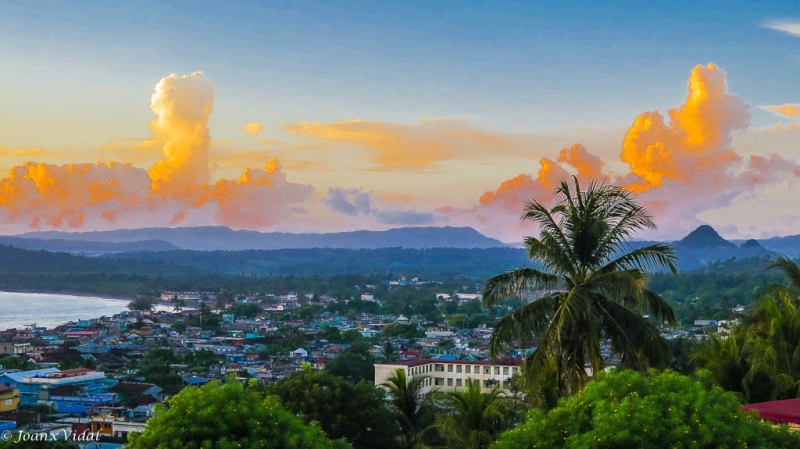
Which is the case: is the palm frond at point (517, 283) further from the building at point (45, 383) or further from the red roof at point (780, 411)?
the building at point (45, 383)

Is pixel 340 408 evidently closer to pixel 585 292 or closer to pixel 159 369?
pixel 585 292

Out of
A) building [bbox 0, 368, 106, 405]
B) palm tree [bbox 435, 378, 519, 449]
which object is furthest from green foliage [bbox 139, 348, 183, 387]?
palm tree [bbox 435, 378, 519, 449]

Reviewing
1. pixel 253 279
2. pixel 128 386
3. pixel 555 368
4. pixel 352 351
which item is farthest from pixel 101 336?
pixel 253 279

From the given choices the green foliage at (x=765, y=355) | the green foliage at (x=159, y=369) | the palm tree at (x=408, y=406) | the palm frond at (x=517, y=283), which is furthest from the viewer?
the green foliage at (x=159, y=369)

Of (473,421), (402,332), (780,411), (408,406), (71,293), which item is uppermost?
(71,293)

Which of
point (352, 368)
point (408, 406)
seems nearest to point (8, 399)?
point (352, 368)

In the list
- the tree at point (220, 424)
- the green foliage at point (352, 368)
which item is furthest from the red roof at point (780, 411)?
the green foliage at point (352, 368)

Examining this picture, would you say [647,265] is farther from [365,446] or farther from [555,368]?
[365,446]
